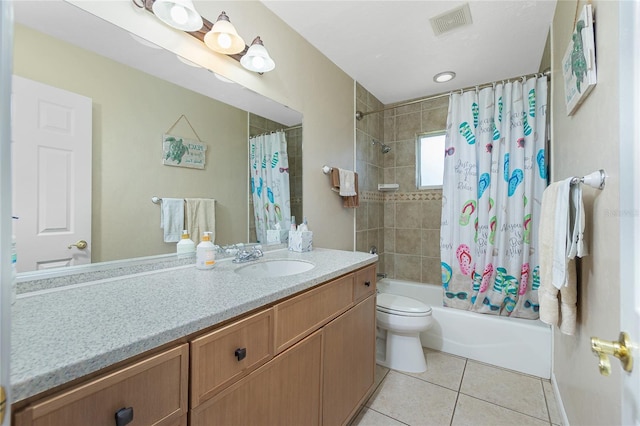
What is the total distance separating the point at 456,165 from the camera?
90.6 inches

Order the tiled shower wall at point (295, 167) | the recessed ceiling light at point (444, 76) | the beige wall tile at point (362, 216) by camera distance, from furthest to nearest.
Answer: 1. the beige wall tile at point (362, 216)
2. the recessed ceiling light at point (444, 76)
3. the tiled shower wall at point (295, 167)

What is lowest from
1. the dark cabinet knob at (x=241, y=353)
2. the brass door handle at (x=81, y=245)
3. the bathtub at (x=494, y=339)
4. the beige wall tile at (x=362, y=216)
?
the bathtub at (x=494, y=339)

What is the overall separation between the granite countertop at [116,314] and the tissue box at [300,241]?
1.75 feet

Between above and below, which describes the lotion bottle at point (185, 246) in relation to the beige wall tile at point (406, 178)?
below

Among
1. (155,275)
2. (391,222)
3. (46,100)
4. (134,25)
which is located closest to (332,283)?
(155,275)

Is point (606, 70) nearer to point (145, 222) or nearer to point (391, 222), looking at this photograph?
point (145, 222)

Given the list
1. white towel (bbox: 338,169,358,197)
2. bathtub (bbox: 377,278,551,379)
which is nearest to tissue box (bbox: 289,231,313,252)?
white towel (bbox: 338,169,358,197)

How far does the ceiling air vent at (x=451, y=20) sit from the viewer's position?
1.58 metres

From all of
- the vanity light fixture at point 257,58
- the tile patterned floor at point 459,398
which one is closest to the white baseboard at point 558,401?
the tile patterned floor at point 459,398

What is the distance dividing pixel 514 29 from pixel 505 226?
4.51ft

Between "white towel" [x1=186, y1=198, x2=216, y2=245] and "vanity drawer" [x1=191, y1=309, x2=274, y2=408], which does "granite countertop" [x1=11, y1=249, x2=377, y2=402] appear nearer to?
"vanity drawer" [x1=191, y1=309, x2=274, y2=408]

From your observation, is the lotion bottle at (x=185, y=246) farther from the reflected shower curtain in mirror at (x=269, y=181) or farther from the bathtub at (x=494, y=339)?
the bathtub at (x=494, y=339)

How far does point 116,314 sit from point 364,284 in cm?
110

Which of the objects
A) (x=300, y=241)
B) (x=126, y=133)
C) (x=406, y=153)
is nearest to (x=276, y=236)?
(x=300, y=241)
